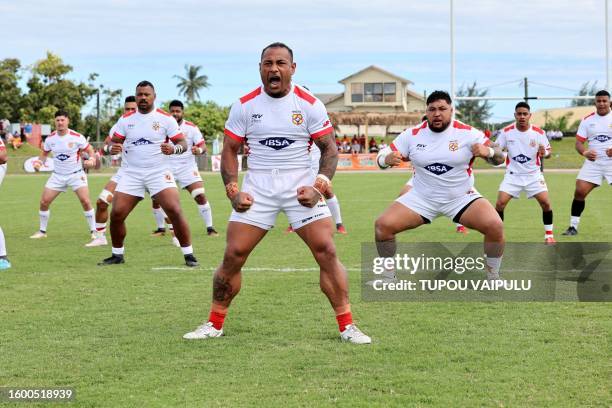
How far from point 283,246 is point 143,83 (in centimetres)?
385

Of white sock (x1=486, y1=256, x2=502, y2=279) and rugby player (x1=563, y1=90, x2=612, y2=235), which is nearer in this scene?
white sock (x1=486, y1=256, x2=502, y2=279)

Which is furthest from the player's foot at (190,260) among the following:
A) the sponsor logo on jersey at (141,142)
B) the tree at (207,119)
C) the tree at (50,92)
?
the tree at (207,119)

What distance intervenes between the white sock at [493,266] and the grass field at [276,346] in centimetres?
134

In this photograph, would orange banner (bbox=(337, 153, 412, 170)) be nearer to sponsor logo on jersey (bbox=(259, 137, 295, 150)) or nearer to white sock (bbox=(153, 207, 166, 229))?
white sock (bbox=(153, 207, 166, 229))

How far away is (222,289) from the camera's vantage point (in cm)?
721

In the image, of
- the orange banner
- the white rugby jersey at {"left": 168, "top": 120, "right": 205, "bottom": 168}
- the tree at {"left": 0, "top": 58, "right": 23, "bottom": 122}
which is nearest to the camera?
the white rugby jersey at {"left": 168, "top": 120, "right": 205, "bottom": 168}

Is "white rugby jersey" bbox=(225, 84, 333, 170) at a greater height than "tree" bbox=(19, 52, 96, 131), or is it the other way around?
"tree" bbox=(19, 52, 96, 131)

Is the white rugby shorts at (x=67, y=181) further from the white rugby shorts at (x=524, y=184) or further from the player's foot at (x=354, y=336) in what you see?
the player's foot at (x=354, y=336)

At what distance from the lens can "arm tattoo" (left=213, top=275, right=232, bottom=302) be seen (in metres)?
7.20

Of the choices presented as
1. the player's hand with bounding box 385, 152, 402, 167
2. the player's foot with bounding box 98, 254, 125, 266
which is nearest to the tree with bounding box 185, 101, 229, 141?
the player's foot with bounding box 98, 254, 125, 266

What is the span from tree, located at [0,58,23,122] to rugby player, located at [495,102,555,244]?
60.8 m

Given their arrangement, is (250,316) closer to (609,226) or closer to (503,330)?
(503,330)

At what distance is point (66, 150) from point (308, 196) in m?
10.2

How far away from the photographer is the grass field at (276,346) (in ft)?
17.9
